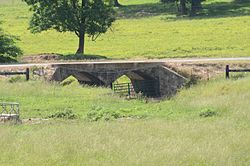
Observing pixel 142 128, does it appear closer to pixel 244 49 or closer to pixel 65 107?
pixel 65 107

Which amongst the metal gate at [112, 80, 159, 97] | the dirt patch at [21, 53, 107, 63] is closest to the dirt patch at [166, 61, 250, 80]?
the metal gate at [112, 80, 159, 97]

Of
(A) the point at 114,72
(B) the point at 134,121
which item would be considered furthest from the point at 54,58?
(B) the point at 134,121

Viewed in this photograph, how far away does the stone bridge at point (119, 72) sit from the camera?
42031 mm

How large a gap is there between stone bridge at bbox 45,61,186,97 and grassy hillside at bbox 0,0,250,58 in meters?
9.19

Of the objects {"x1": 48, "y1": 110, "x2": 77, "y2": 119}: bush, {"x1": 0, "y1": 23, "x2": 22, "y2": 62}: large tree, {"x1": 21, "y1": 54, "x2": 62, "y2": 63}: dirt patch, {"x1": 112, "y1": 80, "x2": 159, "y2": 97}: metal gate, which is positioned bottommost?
{"x1": 112, "y1": 80, "x2": 159, "y2": 97}: metal gate

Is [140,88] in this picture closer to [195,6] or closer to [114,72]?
[114,72]

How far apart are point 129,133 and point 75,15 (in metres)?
33.7

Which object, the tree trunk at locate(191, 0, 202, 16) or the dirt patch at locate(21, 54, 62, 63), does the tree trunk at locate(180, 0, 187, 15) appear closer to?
the tree trunk at locate(191, 0, 202, 16)

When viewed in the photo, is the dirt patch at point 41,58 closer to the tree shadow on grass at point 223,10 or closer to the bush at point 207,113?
the bush at point 207,113

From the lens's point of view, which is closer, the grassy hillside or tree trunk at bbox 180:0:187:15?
the grassy hillside

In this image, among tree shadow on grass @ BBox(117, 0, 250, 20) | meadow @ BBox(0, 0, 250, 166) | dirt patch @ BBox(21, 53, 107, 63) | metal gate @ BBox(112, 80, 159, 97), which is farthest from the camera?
tree shadow on grass @ BBox(117, 0, 250, 20)

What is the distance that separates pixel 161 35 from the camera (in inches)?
2616

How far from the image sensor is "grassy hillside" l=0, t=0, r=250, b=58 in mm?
56438

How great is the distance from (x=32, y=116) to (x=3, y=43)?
73.9ft
